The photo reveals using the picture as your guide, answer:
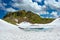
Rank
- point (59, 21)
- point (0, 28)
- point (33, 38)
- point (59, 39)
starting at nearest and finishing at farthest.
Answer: point (59, 39) → point (33, 38) → point (0, 28) → point (59, 21)

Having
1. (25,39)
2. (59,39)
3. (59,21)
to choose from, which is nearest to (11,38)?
(25,39)

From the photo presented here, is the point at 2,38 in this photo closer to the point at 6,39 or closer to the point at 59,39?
the point at 6,39

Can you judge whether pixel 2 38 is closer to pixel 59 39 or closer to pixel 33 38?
pixel 33 38

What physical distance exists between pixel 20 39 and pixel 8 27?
1.87 m

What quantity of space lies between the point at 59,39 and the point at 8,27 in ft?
8.63

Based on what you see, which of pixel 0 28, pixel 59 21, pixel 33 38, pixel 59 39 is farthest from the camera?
pixel 59 21

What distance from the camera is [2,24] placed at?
21.7 feet

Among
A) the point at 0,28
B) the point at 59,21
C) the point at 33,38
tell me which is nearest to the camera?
the point at 33,38

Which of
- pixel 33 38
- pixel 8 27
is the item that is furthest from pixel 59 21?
pixel 33 38

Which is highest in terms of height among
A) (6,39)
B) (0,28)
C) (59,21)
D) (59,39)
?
(59,21)

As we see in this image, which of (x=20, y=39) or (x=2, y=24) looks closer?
(x=20, y=39)

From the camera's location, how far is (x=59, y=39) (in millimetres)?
4531

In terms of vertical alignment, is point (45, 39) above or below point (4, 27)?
below

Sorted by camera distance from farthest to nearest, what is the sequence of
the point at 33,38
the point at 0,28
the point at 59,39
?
the point at 0,28 < the point at 33,38 < the point at 59,39
